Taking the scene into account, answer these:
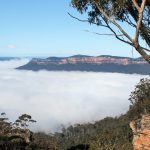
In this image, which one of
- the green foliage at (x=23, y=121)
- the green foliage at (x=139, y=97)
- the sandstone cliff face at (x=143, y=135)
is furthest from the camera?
the green foliage at (x=23, y=121)

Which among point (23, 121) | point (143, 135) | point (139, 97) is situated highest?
point (143, 135)

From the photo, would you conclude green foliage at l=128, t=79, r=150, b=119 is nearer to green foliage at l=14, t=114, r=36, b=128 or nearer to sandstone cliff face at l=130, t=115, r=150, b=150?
green foliage at l=14, t=114, r=36, b=128

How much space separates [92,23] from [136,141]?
8.73 meters

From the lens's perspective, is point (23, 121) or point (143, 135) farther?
point (23, 121)

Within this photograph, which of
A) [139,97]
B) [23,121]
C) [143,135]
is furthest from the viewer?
[23,121]

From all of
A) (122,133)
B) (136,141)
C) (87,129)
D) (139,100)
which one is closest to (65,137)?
(87,129)

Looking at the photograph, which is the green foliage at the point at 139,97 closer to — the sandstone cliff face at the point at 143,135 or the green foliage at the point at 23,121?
the green foliage at the point at 23,121

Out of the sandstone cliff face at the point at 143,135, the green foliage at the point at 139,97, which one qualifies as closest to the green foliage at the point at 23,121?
the green foliage at the point at 139,97

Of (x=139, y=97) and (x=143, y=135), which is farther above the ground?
(x=143, y=135)

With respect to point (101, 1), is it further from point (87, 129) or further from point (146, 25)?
point (87, 129)

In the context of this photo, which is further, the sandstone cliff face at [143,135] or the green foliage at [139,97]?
the green foliage at [139,97]

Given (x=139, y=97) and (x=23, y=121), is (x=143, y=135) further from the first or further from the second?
(x=23, y=121)

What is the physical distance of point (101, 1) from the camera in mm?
15453

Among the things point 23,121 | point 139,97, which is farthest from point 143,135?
point 23,121
